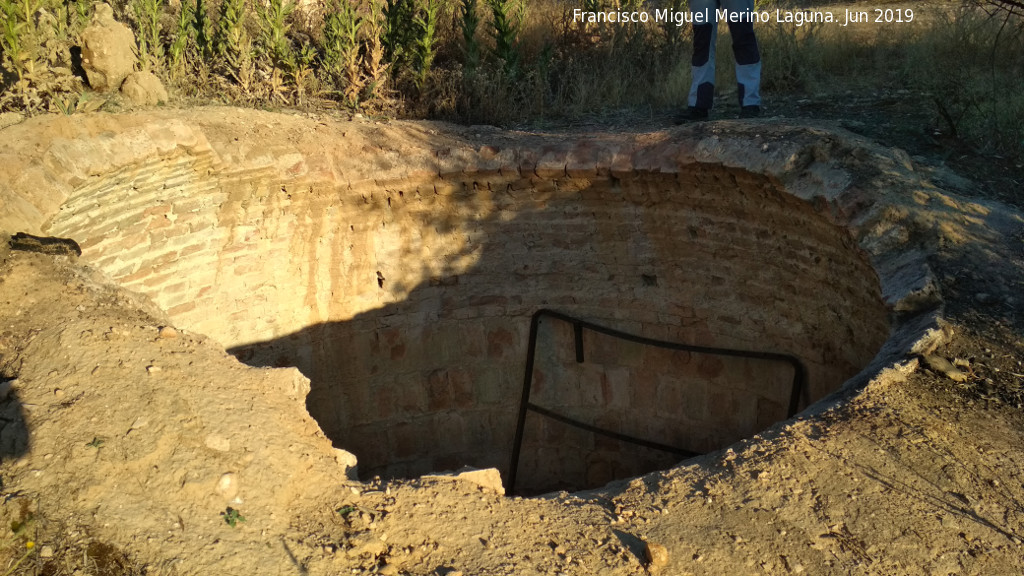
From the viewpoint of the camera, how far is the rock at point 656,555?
291 cm

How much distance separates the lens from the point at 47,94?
5867 mm

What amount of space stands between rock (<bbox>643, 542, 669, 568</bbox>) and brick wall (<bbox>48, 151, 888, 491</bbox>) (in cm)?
255

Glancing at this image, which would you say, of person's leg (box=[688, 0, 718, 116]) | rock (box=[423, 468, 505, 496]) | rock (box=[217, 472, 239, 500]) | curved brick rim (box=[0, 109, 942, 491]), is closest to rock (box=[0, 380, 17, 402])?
rock (box=[217, 472, 239, 500])

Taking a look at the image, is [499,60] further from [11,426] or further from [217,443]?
[11,426]

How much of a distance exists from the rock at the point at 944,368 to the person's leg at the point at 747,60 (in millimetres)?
3437

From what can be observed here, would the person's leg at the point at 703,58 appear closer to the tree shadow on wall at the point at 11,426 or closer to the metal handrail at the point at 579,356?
the metal handrail at the point at 579,356

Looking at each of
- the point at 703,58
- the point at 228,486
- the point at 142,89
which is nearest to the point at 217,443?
the point at 228,486

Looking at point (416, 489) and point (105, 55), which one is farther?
point (105, 55)

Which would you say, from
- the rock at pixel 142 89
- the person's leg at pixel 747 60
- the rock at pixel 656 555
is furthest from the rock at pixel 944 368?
the rock at pixel 142 89

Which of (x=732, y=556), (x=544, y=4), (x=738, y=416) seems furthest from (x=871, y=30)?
(x=732, y=556)

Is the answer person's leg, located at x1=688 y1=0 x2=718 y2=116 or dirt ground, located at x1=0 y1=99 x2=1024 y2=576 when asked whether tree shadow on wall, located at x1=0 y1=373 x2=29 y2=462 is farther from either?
person's leg, located at x1=688 y1=0 x2=718 y2=116

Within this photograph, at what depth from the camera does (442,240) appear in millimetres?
6480

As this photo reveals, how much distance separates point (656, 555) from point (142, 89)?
5.12 m

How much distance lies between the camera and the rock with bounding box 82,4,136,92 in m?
6.09
